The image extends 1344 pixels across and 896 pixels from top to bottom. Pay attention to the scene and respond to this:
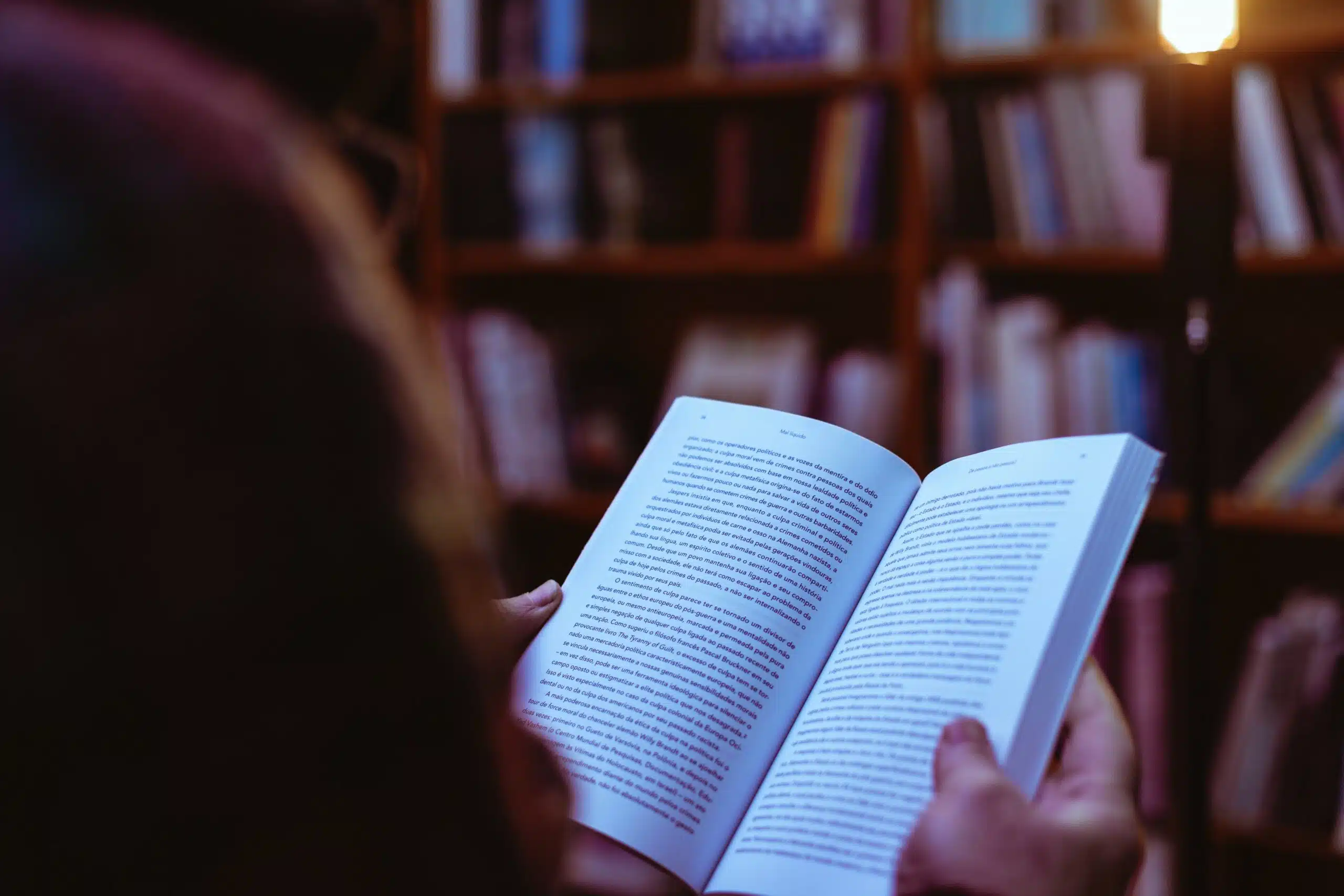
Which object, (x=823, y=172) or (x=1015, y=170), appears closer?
(x=1015, y=170)

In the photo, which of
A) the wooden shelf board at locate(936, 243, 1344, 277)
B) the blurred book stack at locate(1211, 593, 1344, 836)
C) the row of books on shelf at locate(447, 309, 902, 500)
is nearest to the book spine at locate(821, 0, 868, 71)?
the wooden shelf board at locate(936, 243, 1344, 277)

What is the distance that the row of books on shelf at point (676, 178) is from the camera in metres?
2.16

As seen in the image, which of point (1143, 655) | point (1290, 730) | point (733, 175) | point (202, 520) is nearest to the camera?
point (202, 520)

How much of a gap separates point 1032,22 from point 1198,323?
1.07 metres

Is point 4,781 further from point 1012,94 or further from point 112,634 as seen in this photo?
point 1012,94

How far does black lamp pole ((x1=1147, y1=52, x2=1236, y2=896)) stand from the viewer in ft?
3.62

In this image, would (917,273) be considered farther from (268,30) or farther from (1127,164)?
(268,30)

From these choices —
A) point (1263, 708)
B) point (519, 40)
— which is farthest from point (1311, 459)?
point (519, 40)

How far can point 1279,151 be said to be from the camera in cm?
183

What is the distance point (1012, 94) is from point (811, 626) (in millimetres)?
1549

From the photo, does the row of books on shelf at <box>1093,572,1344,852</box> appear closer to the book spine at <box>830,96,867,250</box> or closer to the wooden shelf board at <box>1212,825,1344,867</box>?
the wooden shelf board at <box>1212,825,1344,867</box>

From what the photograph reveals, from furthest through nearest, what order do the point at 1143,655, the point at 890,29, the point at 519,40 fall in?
the point at 519,40 → the point at 890,29 → the point at 1143,655

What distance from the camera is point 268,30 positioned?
43 cm

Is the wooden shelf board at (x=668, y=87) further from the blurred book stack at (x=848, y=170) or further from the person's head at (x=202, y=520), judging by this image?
the person's head at (x=202, y=520)
